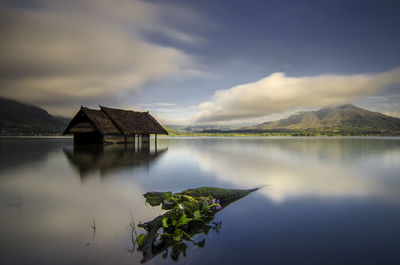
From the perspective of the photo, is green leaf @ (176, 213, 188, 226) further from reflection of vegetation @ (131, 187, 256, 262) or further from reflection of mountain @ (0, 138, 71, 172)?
reflection of mountain @ (0, 138, 71, 172)

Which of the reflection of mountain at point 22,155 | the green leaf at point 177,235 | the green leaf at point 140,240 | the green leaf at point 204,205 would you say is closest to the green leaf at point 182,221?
the green leaf at point 177,235

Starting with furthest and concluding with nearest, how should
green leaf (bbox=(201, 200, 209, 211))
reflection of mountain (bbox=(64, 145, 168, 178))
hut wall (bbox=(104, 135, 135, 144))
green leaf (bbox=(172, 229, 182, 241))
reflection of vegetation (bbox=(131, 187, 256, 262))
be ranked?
hut wall (bbox=(104, 135, 135, 144)) → reflection of mountain (bbox=(64, 145, 168, 178)) → green leaf (bbox=(201, 200, 209, 211)) → green leaf (bbox=(172, 229, 182, 241)) → reflection of vegetation (bbox=(131, 187, 256, 262))

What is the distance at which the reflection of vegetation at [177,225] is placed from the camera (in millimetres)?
4242

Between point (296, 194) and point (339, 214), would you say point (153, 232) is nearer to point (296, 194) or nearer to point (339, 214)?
point (339, 214)

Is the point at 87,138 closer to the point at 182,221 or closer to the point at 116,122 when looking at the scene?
the point at 116,122

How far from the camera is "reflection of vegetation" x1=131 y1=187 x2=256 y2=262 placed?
4242 mm

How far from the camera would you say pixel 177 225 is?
4.93 meters

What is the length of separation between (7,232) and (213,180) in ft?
27.4

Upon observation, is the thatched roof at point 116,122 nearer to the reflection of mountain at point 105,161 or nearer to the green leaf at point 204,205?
the reflection of mountain at point 105,161

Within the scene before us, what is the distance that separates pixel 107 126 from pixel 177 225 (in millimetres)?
28107

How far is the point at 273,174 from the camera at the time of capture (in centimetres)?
1288

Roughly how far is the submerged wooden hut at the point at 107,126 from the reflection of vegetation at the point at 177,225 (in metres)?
24.6

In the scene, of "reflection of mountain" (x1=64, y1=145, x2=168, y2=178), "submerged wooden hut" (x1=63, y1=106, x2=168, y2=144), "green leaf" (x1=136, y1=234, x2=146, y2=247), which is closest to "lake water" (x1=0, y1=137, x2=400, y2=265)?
"green leaf" (x1=136, y1=234, x2=146, y2=247)

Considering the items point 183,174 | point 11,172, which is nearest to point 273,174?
point 183,174
